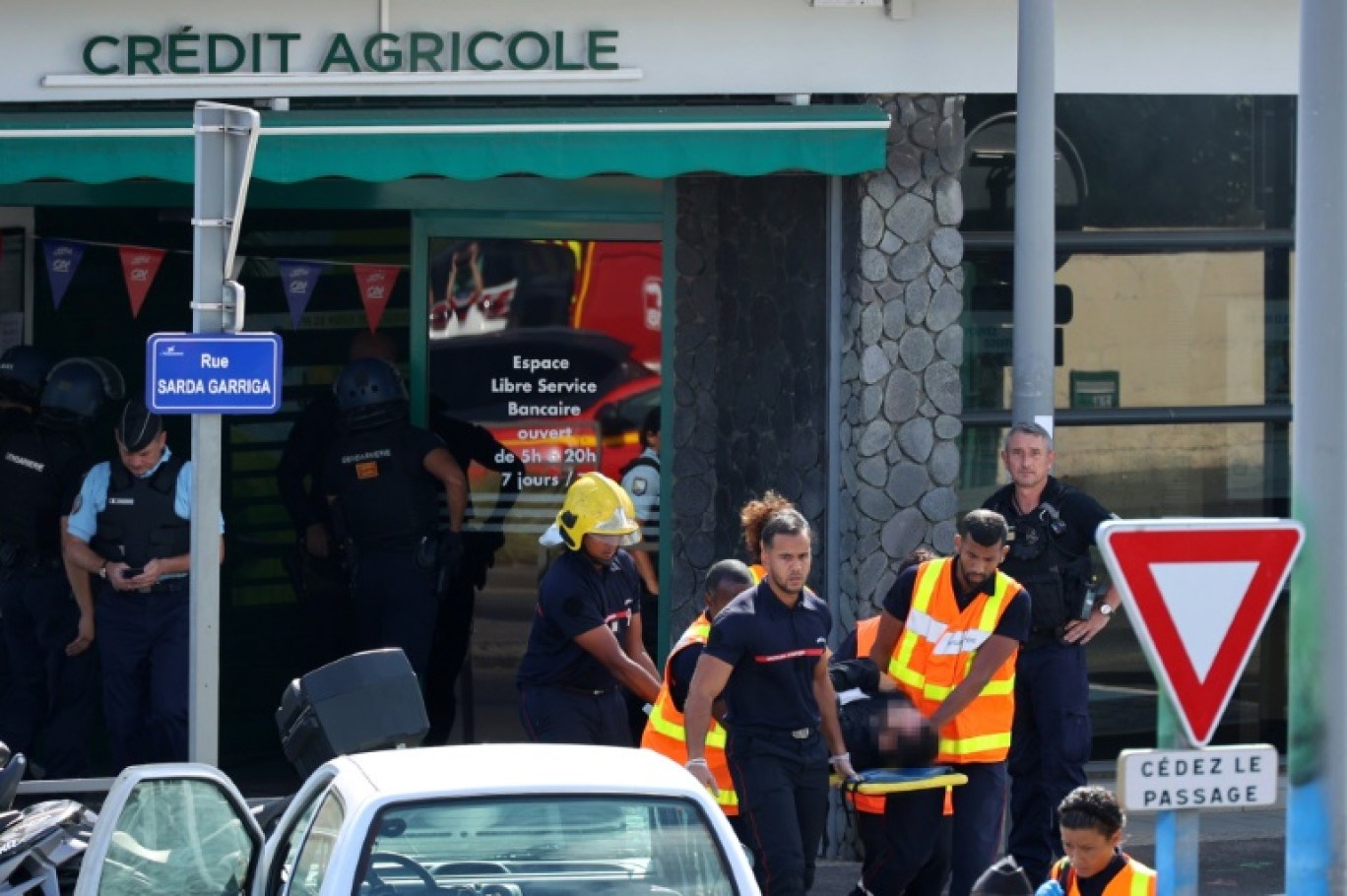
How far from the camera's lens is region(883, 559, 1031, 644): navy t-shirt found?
827 centimetres

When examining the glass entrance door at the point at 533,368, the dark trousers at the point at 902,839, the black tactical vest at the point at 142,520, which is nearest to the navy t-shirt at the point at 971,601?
the dark trousers at the point at 902,839

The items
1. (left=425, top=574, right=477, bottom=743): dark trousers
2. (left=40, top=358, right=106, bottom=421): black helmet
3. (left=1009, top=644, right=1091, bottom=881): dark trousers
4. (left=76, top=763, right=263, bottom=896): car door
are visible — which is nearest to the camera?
(left=76, top=763, right=263, bottom=896): car door

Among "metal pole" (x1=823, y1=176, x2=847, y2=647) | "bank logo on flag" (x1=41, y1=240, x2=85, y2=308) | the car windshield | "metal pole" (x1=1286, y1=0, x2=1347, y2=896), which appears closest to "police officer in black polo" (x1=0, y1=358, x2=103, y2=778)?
"bank logo on flag" (x1=41, y1=240, x2=85, y2=308)

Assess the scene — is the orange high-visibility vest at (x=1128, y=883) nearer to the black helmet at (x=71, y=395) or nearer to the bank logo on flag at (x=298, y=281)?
the black helmet at (x=71, y=395)

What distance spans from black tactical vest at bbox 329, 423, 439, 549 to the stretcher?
3.75 m

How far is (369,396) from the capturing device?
11125 mm

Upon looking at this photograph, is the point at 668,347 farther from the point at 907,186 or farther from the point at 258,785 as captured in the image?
the point at 258,785

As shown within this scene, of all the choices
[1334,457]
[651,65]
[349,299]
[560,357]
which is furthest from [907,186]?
[1334,457]

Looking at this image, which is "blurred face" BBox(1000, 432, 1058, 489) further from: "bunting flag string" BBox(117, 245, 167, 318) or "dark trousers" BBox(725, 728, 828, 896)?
"bunting flag string" BBox(117, 245, 167, 318)

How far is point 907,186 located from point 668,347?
1630 mm

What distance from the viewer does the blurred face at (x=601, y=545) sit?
337 inches

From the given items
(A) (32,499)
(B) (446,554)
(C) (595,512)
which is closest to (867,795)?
(C) (595,512)

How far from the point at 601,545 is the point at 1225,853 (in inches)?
135

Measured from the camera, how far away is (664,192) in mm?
11016
